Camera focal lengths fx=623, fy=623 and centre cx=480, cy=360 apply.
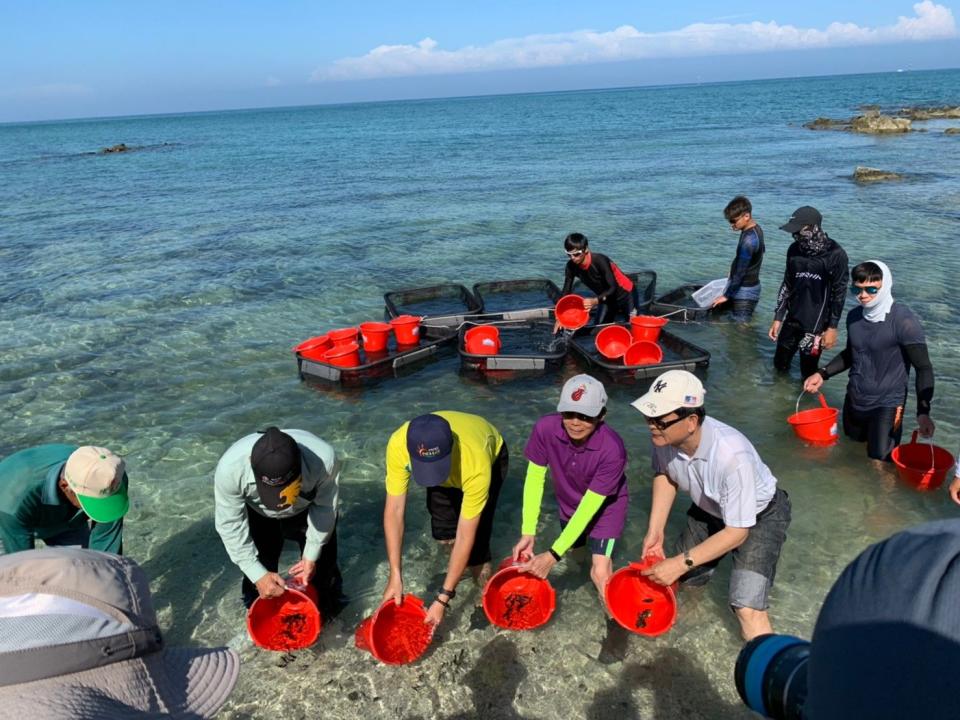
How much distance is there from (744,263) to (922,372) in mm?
4237

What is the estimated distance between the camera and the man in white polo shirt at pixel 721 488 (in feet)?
11.4

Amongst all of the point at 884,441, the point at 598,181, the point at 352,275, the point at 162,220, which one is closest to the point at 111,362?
the point at 352,275

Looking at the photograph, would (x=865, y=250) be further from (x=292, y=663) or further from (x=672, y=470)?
(x=292, y=663)

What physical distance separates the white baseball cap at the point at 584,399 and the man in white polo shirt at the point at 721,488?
27 cm

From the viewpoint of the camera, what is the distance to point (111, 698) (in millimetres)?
1614

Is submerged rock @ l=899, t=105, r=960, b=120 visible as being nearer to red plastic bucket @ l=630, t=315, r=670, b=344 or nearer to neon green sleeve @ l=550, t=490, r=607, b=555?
red plastic bucket @ l=630, t=315, r=670, b=344

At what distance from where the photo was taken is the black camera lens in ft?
6.24

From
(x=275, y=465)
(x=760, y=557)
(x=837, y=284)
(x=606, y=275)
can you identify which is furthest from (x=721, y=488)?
(x=606, y=275)

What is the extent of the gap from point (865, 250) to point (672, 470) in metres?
13.9

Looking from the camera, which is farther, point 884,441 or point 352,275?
point 352,275

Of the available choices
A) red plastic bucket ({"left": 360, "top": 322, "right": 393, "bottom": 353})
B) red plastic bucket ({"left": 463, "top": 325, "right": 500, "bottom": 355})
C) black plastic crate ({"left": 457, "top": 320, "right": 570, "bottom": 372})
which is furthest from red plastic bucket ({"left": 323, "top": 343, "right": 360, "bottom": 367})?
red plastic bucket ({"left": 463, "top": 325, "right": 500, "bottom": 355})

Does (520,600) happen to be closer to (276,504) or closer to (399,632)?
(399,632)

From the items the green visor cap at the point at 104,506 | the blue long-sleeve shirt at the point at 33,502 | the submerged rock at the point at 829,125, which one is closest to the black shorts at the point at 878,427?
the green visor cap at the point at 104,506

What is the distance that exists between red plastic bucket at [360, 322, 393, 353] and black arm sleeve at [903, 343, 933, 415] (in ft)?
20.9
